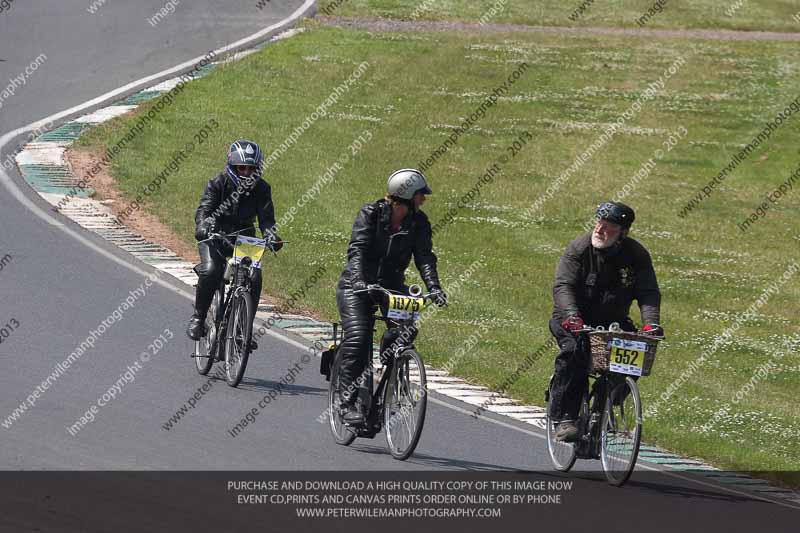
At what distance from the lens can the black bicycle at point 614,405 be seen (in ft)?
33.2

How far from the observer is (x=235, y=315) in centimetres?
1312

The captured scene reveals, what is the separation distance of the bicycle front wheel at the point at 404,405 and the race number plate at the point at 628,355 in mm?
1490

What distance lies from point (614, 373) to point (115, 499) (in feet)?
13.0

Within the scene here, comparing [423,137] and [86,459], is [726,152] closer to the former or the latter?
[423,137]

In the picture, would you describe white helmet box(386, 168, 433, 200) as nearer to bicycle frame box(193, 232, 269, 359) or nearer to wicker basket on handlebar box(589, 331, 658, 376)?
wicker basket on handlebar box(589, 331, 658, 376)

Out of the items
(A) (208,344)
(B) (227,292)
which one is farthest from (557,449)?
(A) (208,344)

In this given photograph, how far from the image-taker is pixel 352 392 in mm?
10945

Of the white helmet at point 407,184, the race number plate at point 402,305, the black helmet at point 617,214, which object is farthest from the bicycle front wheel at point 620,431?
the white helmet at point 407,184

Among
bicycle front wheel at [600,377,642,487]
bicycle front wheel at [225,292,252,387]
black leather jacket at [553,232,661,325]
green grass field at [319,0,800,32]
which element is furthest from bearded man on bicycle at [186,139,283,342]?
green grass field at [319,0,800,32]

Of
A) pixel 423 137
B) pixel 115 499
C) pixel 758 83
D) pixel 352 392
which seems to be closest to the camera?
pixel 115 499

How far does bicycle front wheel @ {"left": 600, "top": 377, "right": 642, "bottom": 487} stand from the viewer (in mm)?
10118

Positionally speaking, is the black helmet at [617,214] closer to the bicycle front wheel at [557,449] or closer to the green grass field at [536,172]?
the bicycle front wheel at [557,449]

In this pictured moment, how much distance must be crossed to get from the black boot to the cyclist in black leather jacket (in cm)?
298

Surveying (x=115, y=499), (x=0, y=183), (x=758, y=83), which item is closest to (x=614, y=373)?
(x=115, y=499)
